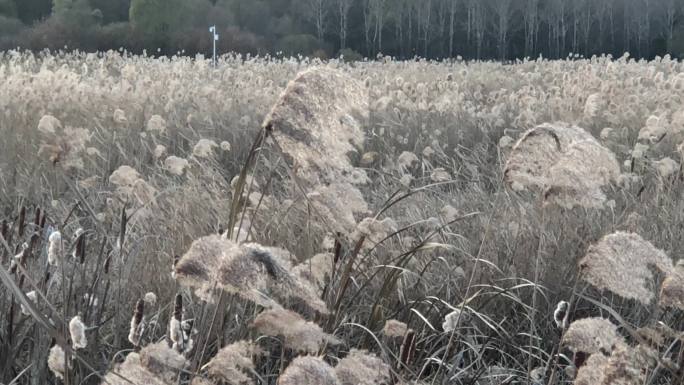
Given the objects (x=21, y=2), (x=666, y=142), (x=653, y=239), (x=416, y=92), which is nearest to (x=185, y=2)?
(x=21, y=2)

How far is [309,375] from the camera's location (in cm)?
134

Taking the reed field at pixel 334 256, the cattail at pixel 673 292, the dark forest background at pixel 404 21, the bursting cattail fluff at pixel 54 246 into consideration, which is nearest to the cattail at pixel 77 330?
the reed field at pixel 334 256

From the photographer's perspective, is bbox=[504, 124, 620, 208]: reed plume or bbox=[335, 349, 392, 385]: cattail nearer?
bbox=[335, 349, 392, 385]: cattail

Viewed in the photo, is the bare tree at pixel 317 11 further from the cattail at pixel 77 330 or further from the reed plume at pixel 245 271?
the reed plume at pixel 245 271

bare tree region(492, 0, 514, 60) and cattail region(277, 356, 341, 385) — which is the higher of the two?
bare tree region(492, 0, 514, 60)

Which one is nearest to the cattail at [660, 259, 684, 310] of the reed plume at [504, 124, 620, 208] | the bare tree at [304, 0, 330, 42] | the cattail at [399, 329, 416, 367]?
the reed plume at [504, 124, 620, 208]

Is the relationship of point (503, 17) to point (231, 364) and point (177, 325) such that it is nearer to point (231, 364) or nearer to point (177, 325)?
point (177, 325)

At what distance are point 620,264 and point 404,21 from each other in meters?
50.2

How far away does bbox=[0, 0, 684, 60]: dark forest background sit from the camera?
1674 inches

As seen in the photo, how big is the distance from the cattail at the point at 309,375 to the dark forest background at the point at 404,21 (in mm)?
35704

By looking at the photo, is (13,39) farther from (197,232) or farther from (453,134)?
(197,232)

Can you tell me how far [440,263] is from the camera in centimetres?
347

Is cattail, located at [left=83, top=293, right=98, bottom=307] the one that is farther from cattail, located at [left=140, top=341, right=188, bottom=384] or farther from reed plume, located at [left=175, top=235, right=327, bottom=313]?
reed plume, located at [left=175, top=235, right=327, bottom=313]

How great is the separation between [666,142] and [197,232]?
4.03 m
